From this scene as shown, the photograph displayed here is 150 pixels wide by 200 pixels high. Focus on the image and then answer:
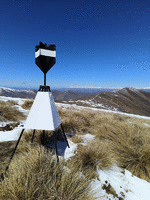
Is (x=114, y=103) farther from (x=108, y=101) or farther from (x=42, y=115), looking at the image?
(x=42, y=115)

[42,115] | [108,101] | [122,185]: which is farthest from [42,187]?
[108,101]

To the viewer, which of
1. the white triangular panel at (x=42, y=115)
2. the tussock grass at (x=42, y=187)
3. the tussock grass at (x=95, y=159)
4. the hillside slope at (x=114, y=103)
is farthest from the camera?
the hillside slope at (x=114, y=103)

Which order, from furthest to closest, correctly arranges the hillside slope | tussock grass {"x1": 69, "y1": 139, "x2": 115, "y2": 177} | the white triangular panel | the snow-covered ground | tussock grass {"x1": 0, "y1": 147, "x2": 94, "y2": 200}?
1. the hillside slope
2. tussock grass {"x1": 69, "y1": 139, "x2": 115, "y2": 177}
3. the white triangular panel
4. the snow-covered ground
5. tussock grass {"x1": 0, "y1": 147, "x2": 94, "y2": 200}

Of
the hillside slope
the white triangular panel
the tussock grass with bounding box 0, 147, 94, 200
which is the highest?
the white triangular panel

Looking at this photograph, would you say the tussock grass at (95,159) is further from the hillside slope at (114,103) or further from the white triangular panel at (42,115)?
the hillside slope at (114,103)

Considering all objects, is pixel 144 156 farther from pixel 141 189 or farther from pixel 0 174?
pixel 0 174

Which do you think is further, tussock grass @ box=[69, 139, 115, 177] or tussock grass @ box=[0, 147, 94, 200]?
tussock grass @ box=[69, 139, 115, 177]

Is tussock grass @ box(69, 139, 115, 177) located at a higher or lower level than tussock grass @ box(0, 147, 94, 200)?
lower

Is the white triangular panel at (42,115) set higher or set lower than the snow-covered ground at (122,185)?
higher

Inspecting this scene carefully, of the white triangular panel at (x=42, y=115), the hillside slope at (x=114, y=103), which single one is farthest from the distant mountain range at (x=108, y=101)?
the white triangular panel at (x=42, y=115)

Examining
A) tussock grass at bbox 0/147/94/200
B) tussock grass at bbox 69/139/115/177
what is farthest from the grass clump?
tussock grass at bbox 0/147/94/200

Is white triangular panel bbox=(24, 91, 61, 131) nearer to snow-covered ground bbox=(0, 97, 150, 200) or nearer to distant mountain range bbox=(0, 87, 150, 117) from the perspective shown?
snow-covered ground bbox=(0, 97, 150, 200)
